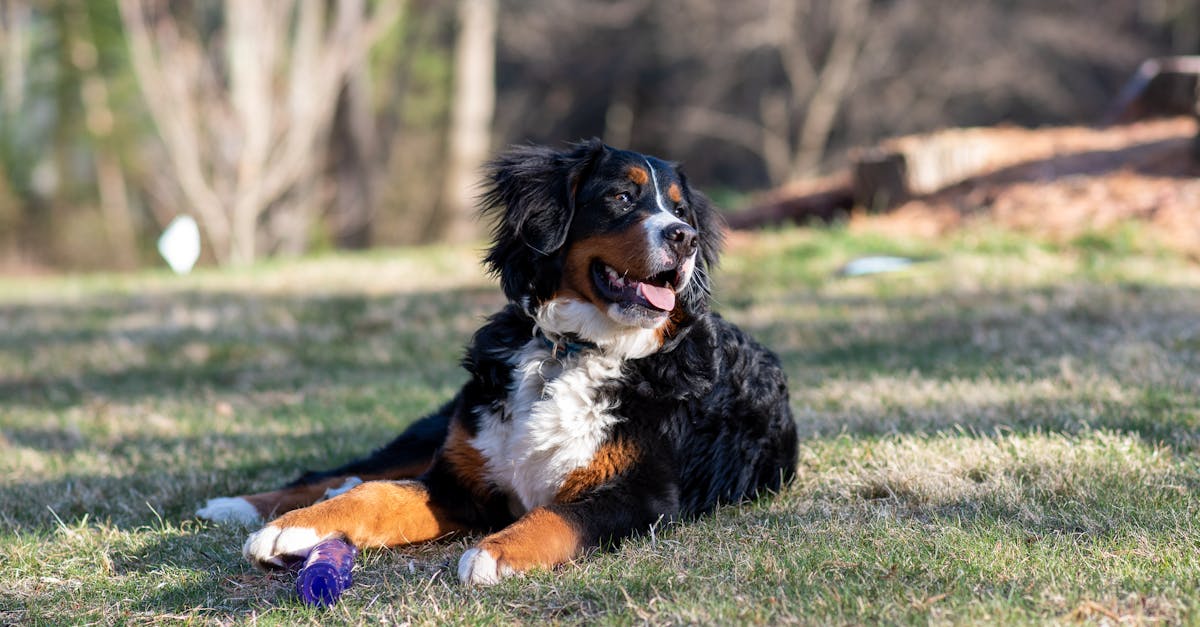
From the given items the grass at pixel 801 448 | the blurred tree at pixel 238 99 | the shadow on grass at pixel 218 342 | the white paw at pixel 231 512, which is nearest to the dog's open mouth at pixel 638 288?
the grass at pixel 801 448

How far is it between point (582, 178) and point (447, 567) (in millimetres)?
1581

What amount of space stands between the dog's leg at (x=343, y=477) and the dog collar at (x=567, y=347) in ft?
2.33

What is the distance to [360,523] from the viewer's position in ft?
12.5

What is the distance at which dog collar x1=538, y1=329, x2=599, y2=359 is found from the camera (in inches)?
A: 165

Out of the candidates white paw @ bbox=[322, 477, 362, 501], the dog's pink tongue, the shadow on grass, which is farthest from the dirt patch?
white paw @ bbox=[322, 477, 362, 501]

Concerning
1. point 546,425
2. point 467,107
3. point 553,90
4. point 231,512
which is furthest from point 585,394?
point 553,90

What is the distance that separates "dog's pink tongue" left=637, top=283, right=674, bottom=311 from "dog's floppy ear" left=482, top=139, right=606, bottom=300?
1.22 ft

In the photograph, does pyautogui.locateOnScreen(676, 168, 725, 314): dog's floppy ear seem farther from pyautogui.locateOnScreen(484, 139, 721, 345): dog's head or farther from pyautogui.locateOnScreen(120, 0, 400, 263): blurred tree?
pyautogui.locateOnScreen(120, 0, 400, 263): blurred tree

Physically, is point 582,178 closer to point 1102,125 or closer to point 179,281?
point 179,281

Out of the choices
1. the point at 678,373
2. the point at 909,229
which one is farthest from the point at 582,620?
the point at 909,229

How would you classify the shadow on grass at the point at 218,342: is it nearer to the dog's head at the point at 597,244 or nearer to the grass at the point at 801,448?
the grass at the point at 801,448

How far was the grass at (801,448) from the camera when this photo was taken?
336 centimetres

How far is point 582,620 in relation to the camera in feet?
10.5

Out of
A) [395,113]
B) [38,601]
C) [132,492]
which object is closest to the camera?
[38,601]
